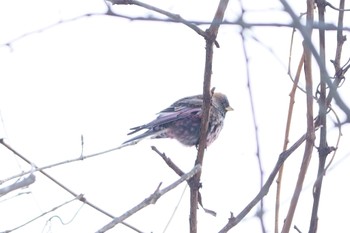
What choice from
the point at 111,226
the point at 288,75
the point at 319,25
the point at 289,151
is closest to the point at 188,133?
the point at 288,75

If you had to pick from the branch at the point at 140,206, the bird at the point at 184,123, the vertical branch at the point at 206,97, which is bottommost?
the branch at the point at 140,206

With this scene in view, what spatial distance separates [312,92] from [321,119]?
0.12 m

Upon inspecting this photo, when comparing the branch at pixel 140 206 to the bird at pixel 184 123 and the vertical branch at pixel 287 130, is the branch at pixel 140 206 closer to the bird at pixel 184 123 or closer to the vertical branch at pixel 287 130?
the vertical branch at pixel 287 130

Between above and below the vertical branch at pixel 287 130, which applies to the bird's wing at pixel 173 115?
above

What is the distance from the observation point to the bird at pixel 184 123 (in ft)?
16.1

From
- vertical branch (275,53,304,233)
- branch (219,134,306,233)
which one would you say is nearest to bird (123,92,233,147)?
vertical branch (275,53,304,233)

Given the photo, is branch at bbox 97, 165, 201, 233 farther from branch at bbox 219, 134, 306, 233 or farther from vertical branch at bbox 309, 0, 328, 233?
vertical branch at bbox 309, 0, 328, 233

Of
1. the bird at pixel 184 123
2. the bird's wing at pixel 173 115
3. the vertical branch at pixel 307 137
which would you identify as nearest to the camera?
the vertical branch at pixel 307 137

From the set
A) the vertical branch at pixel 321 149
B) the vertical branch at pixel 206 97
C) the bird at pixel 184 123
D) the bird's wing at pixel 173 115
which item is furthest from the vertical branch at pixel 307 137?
the bird's wing at pixel 173 115

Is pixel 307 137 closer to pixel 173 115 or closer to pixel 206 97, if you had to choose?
pixel 206 97

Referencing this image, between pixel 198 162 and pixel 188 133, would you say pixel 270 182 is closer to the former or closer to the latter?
pixel 198 162

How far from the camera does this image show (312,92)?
6.33 feet

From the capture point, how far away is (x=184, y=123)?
5.01 meters

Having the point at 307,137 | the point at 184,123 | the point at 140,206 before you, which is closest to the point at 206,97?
the point at 307,137
